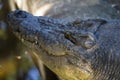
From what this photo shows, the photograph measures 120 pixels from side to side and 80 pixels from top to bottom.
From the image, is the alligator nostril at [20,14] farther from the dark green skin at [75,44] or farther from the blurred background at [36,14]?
the blurred background at [36,14]

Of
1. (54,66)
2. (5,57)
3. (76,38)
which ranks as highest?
(76,38)

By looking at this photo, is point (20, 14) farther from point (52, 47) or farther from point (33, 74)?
point (33, 74)

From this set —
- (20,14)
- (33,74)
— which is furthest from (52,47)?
(33,74)

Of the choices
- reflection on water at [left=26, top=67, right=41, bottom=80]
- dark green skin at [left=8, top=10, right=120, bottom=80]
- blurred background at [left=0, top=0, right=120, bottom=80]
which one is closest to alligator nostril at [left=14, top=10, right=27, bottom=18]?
dark green skin at [left=8, top=10, right=120, bottom=80]

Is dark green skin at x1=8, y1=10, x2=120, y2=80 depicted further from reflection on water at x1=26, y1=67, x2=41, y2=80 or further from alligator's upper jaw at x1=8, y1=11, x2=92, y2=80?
reflection on water at x1=26, y1=67, x2=41, y2=80

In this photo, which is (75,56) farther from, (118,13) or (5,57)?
(5,57)

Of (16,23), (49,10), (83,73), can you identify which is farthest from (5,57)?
(83,73)
